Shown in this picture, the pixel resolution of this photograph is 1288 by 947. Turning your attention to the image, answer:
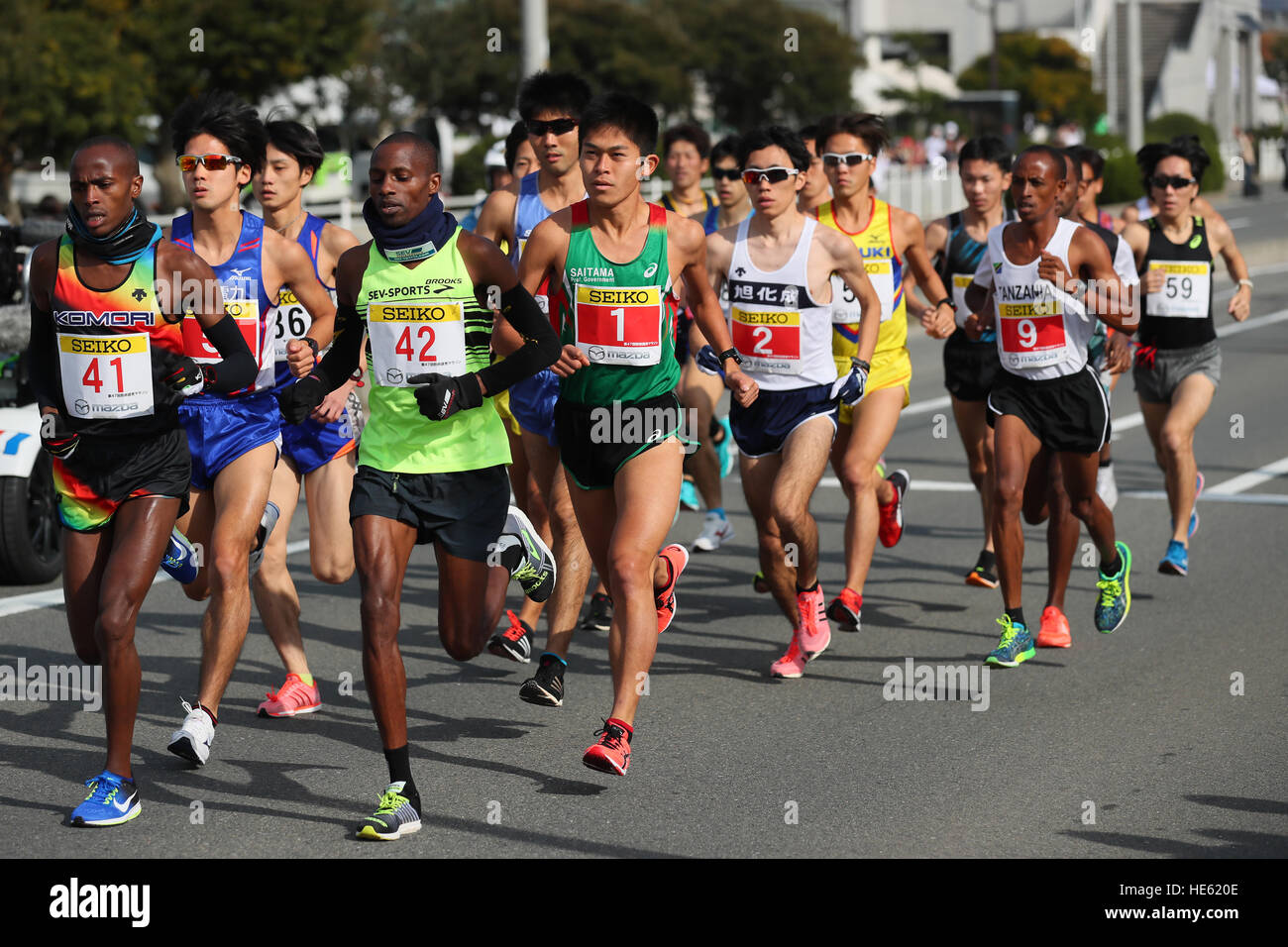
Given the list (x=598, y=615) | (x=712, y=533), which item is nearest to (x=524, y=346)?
(x=598, y=615)

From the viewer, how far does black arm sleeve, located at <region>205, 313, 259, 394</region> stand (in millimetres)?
5949

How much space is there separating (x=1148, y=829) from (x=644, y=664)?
5.54ft

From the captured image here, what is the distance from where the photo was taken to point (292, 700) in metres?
7.00

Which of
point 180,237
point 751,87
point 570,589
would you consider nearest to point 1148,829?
point 570,589

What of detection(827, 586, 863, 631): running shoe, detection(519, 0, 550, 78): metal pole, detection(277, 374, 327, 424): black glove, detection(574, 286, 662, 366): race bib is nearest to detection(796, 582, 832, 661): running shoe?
detection(827, 586, 863, 631): running shoe

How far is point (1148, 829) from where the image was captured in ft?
17.9

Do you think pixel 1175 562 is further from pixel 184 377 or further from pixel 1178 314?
pixel 184 377

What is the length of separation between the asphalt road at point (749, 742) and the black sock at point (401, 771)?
0.13m

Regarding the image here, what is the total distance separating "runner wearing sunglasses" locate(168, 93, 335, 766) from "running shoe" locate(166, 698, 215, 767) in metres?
0.01

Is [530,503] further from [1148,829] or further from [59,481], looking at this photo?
[1148,829]

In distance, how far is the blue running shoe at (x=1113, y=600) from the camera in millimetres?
7891

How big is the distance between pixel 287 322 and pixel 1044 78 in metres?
80.5

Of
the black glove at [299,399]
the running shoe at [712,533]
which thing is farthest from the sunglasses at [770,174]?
the running shoe at [712,533]

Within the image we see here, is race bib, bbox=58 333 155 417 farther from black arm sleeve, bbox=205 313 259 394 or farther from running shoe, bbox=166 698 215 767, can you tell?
running shoe, bbox=166 698 215 767
